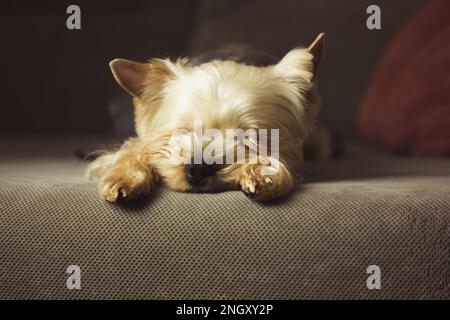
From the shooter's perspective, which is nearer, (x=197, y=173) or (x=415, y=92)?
(x=197, y=173)

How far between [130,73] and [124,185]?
0.36 metres

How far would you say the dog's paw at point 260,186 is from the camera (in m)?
1.28

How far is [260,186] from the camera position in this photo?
1284 mm

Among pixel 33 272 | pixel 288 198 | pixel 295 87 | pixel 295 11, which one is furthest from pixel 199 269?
pixel 295 11

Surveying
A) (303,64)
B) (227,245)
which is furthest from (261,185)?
(303,64)

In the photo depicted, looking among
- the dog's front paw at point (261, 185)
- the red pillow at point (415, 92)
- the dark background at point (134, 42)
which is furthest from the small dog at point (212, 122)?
the dark background at point (134, 42)

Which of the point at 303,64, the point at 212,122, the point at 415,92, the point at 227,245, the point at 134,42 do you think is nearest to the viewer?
the point at 227,245

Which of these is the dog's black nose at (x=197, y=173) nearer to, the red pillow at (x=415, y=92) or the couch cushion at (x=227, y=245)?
the couch cushion at (x=227, y=245)

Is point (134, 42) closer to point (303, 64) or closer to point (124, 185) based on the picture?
point (303, 64)

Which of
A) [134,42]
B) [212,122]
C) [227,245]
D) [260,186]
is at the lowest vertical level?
[227,245]

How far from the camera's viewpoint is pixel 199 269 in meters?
1.26

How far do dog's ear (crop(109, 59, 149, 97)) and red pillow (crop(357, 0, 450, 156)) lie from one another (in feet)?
3.12

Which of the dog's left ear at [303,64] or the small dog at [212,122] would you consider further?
the dog's left ear at [303,64]

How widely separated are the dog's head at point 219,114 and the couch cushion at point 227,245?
3.2 inches
